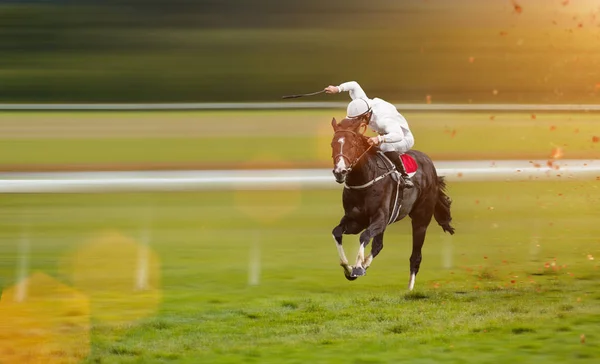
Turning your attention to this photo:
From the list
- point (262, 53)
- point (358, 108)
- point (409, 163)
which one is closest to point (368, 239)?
point (358, 108)

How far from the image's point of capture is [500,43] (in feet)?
72.4

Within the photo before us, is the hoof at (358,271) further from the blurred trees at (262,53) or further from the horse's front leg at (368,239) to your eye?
the blurred trees at (262,53)

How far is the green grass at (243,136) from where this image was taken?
17.2 m

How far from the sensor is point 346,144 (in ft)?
11.4

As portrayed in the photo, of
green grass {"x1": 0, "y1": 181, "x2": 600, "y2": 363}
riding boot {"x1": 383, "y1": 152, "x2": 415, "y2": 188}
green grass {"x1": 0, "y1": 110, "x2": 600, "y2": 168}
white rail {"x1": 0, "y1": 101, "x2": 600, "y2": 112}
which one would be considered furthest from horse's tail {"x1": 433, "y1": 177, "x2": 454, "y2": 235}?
white rail {"x1": 0, "y1": 101, "x2": 600, "y2": 112}

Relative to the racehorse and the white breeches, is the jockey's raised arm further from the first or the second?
the white breeches

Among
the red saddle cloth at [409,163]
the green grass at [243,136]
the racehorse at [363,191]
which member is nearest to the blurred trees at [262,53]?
the green grass at [243,136]

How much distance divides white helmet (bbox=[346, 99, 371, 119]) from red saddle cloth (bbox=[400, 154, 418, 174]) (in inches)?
27.9

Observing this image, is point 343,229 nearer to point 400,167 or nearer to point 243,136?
point 400,167

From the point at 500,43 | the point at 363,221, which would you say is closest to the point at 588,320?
the point at 363,221

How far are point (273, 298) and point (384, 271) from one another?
1362 millimetres

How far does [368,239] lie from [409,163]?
28.2 inches

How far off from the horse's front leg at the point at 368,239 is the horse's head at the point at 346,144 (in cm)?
20

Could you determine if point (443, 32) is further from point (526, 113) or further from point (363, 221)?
point (363, 221)
